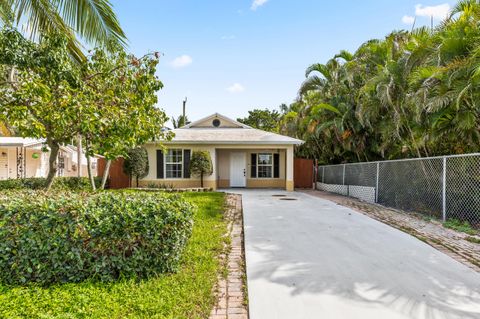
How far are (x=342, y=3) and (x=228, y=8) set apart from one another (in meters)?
4.70

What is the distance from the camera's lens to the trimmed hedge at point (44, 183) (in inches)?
343

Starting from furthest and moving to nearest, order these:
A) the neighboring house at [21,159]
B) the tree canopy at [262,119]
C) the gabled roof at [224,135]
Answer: the tree canopy at [262,119] < the neighboring house at [21,159] < the gabled roof at [224,135]

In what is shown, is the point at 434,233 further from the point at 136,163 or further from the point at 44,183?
the point at 136,163

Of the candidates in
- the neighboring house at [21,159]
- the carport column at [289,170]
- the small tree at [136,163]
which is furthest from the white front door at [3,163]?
the carport column at [289,170]

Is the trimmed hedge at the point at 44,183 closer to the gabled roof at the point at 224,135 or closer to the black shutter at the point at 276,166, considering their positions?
the gabled roof at the point at 224,135

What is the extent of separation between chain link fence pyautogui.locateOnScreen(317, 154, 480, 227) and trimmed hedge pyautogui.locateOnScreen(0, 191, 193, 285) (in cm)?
742

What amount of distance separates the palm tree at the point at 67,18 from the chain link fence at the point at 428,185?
8695mm

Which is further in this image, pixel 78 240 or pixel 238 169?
pixel 238 169

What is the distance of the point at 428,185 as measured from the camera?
862 centimetres

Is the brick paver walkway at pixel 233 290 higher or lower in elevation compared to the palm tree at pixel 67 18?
lower

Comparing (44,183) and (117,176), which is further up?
(44,183)

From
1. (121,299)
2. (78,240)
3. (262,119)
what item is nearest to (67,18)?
(78,240)

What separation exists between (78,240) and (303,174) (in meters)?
16.2

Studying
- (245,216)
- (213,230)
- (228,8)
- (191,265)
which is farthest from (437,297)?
(228,8)
